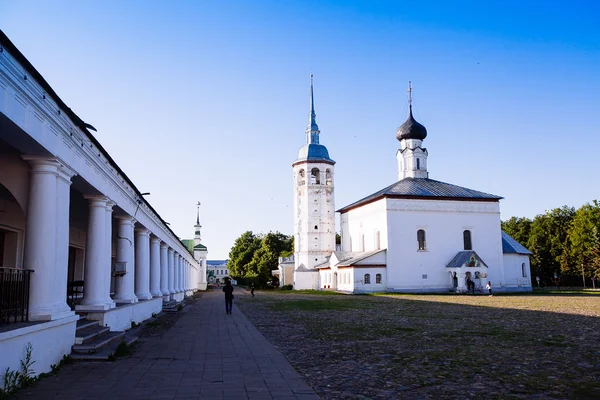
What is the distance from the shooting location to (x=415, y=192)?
5138cm

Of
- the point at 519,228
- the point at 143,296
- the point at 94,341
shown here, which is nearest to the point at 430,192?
the point at 519,228

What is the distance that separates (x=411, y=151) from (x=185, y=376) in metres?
52.9

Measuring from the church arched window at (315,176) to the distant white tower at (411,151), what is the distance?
32.7 feet

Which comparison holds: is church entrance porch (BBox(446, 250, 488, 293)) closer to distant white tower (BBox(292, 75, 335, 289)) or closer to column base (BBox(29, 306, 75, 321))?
distant white tower (BBox(292, 75, 335, 289))

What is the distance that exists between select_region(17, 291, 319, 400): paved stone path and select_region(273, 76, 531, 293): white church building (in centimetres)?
3795

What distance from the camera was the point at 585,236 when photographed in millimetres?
60125

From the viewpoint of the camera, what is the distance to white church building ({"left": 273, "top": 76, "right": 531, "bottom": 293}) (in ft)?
161

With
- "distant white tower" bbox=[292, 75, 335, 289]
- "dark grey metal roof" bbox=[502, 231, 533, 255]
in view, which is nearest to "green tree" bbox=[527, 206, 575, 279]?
"dark grey metal roof" bbox=[502, 231, 533, 255]

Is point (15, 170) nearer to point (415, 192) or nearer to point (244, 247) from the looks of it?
point (415, 192)

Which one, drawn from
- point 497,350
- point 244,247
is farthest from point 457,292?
point 244,247

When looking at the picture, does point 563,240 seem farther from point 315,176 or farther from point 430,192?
point 315,176

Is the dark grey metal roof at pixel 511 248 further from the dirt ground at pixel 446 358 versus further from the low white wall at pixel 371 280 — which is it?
the dirt ground at pixel 446 358

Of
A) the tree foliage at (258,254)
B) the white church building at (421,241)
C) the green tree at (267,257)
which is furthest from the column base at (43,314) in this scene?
the green tree at (267,257)

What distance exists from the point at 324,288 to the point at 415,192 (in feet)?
51.6
